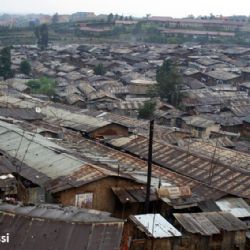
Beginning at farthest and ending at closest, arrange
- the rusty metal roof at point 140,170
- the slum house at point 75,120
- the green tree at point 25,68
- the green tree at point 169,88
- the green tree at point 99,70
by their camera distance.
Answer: the green tree at point 99,70, the green tree at point 25,68, the green tree at point 169,88, the slum house at point 75,120, the rusty metal roof at point 140,170

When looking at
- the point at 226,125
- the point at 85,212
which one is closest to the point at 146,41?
the point at 226,125

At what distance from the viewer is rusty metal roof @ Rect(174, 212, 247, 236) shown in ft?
39.3

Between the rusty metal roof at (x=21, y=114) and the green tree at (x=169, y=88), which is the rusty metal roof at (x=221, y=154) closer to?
the rusty metal roof at (x=21, y=114)

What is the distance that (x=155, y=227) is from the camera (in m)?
11.5

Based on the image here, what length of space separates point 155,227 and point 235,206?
13.7 ft

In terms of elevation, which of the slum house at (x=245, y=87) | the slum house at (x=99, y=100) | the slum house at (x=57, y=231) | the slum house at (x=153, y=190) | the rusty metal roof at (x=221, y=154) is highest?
the slum house at (x=57, y=231)

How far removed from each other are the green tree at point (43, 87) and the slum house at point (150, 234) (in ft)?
94.1

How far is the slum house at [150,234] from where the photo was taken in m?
11.2

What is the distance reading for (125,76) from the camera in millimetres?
49000

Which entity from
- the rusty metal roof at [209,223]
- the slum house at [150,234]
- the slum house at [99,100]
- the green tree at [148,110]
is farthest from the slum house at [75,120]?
the slum house at [150,234]

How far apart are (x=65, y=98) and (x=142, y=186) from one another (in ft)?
76.8

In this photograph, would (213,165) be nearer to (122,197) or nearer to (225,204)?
(225,204)

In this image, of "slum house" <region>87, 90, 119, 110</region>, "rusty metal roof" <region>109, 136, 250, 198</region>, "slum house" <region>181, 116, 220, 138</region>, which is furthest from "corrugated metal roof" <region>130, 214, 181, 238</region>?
"slum house" <region>87, 90, 119, 110</region>

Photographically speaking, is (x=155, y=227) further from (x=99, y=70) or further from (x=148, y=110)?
(x=99, y=70)
